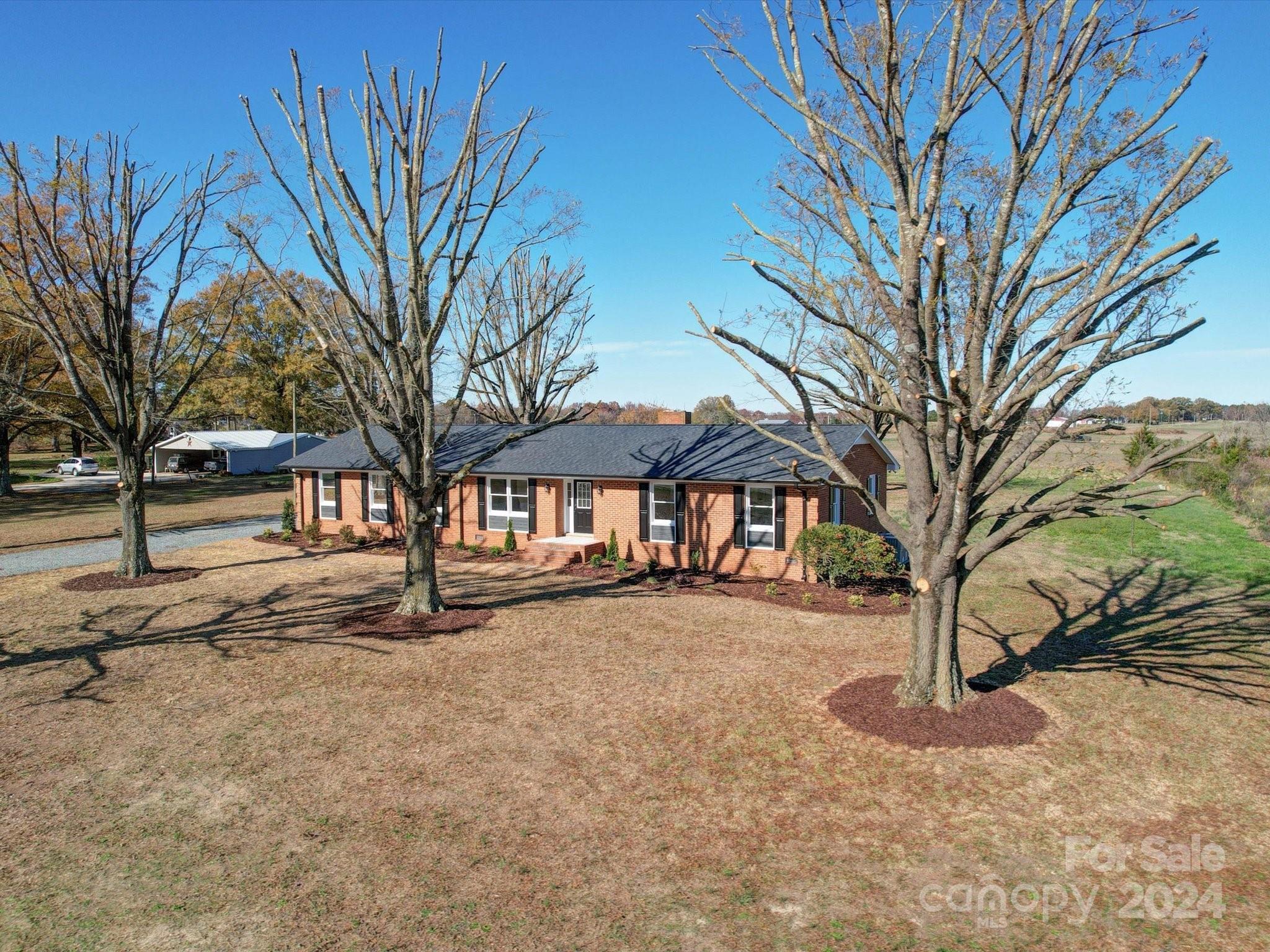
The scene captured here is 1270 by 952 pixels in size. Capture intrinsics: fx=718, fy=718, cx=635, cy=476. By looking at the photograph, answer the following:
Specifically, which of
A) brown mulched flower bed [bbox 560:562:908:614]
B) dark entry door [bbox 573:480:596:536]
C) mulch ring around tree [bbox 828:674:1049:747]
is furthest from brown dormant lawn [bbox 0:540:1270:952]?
dark entry door [bbox 573:480:596:536]

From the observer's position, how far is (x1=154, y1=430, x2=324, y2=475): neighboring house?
179 ft

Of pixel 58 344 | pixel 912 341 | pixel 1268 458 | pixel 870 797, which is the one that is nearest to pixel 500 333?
pixel 58 344

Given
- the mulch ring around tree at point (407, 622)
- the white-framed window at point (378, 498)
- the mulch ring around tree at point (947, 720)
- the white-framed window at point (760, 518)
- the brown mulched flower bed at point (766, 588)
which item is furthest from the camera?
the white-framed window at point (378, 498)

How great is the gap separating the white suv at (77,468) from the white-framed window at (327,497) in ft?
130

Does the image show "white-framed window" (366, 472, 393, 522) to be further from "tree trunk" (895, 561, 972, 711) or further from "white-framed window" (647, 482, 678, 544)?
"tree trunk" (895, 561, 972, 711)

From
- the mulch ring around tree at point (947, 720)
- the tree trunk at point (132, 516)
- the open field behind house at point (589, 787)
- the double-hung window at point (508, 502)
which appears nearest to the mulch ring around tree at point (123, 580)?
the tree trunk at point (132, 516)

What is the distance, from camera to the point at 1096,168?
797 centimetres

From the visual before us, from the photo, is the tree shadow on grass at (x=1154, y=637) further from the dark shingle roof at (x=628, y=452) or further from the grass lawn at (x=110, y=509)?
the grass lawn at (x=110, y=509)

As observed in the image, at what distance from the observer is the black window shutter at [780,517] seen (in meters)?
18.6

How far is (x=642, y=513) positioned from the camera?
20.6 meters

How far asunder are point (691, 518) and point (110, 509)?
29.4 metres

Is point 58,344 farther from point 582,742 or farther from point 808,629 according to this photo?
point 808,629

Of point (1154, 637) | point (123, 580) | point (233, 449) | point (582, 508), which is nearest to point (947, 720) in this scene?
point (1154, 637)

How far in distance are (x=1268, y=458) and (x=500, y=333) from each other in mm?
40771
